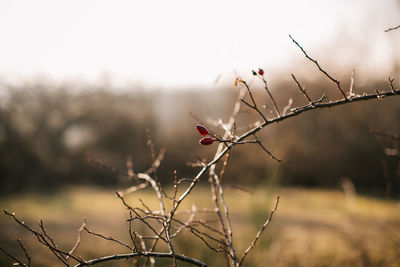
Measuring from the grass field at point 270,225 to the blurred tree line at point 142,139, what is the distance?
0.72 m

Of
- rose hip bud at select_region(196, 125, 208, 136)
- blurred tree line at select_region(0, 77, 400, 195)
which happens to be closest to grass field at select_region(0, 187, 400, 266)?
blurred tree line at select_region(0, 77, 400, 195)

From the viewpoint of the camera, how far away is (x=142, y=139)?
11.4 m

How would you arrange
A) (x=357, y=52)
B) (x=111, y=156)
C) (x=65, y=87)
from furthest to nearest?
(x=111, y=156) < (x=65, y=87) < (x=357, y=52)

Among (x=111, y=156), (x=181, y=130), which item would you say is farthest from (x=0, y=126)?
(x=181, y=130)

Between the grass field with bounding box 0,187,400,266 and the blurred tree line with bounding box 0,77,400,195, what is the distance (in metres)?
0.72

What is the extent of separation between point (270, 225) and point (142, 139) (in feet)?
28.9

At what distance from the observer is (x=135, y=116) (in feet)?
36.8

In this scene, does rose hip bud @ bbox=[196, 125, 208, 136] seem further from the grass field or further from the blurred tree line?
the blurred tree line

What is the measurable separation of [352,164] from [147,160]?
6496 millimetres

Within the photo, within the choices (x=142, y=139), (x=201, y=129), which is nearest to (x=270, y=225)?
(x=201, y=129)

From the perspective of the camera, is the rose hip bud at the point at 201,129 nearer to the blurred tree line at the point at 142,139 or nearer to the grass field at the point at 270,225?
the grass field at the point at 270,225

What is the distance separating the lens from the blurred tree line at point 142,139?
28.5 feet

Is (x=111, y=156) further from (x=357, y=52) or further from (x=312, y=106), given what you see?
(x=312, y=106)

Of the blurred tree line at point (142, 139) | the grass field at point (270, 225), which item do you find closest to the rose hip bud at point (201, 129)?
the grass field at point (270, 225)
